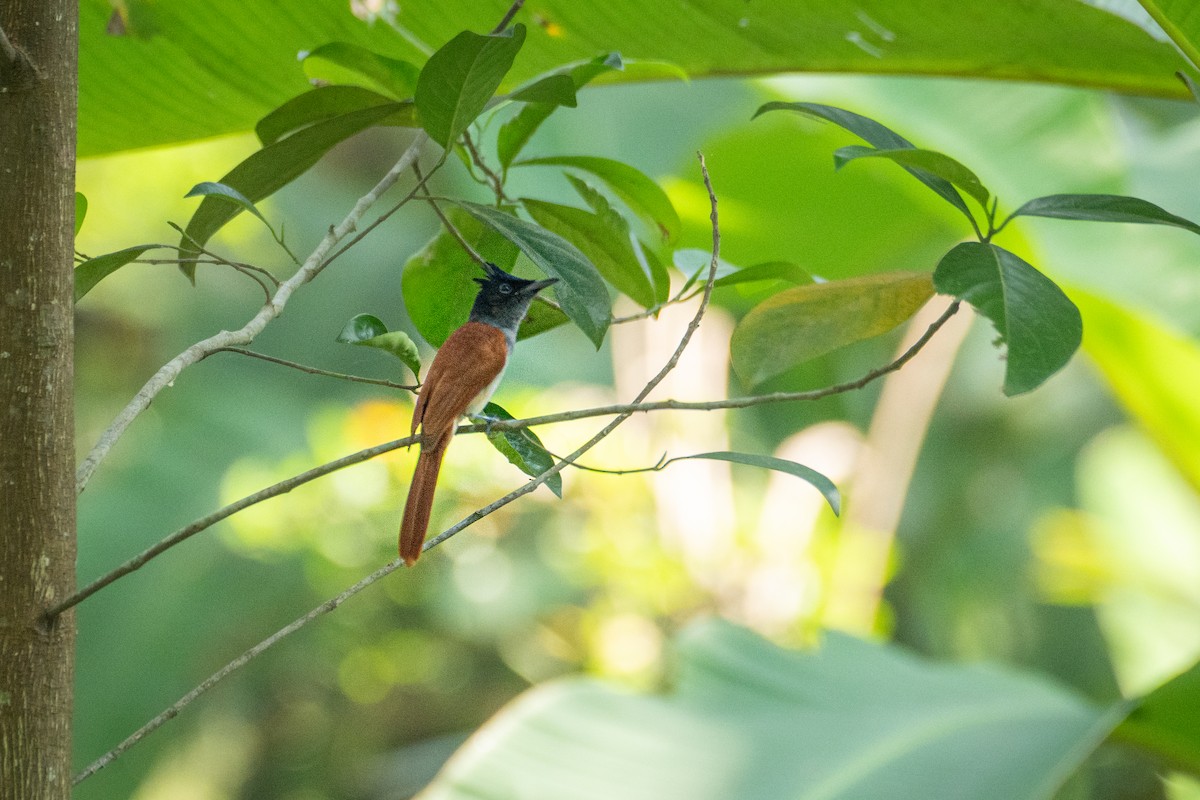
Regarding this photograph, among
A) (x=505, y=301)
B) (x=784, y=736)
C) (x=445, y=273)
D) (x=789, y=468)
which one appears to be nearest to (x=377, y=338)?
(x=445, y=273)

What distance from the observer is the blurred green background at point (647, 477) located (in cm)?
297

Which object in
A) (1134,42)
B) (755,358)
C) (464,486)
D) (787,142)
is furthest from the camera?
(464,486)

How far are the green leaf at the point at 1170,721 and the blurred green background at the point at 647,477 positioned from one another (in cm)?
74

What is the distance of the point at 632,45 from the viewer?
1.48 metres

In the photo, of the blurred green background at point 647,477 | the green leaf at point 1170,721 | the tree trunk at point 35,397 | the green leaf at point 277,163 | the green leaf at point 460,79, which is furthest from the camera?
the blurred green background at point 647,477

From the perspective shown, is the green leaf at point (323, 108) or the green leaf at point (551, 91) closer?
the green leaf at point (551, 91)

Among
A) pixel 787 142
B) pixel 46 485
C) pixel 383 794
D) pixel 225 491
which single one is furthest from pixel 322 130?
pixel 383 794

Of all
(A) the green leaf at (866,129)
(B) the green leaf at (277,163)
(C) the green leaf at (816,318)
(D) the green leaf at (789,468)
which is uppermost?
(B) the green leaf at (277,163)

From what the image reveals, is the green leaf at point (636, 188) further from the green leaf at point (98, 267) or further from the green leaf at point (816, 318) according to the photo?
the green leaf at point (98, 267)

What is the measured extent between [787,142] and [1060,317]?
2.50 m

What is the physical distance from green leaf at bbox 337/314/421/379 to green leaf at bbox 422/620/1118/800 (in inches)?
48.8

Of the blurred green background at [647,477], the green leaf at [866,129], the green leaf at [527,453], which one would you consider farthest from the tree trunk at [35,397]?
the blurred green background at [647,477]

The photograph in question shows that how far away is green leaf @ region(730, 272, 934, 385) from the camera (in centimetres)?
103

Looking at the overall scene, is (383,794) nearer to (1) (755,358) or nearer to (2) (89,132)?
(2) (89,132)
